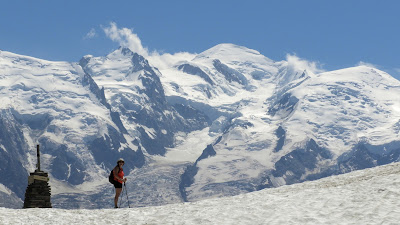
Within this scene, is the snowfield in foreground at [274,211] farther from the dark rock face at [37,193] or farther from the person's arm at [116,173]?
the dark rock face at [37,193]

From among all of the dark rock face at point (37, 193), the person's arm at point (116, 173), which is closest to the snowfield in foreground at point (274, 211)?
the person's arm at point (116, 173)

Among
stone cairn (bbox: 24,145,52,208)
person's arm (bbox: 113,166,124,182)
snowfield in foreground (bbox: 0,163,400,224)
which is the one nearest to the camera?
snowfield in foreground (bbox: 0,163,400,224)

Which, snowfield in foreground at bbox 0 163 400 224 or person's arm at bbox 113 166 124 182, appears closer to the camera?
snowfield in foreground at bbox 0 163 400 224

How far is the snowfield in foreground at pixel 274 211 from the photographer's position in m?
32.2

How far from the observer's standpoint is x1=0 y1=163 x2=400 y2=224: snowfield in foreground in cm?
3224

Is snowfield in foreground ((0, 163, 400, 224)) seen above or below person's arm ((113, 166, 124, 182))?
below

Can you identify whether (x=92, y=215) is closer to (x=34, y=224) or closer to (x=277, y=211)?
(x=34, y=224)

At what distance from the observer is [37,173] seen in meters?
45.5

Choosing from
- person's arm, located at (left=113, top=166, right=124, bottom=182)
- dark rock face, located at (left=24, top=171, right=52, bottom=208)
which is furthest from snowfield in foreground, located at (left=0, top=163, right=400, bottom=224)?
dark rock face, located at (left=24, top=171, right=52, bottom=208)

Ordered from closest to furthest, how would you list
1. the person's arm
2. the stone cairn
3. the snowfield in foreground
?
the snowfield in foreground < the person's arm < the stone cairn

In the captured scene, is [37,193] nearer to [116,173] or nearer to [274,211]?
[116,173]

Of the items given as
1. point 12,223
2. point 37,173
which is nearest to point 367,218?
point 12,223

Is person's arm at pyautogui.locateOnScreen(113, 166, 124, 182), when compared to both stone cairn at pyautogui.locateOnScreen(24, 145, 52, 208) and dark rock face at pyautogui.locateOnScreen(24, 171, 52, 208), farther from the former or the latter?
dark rock face at pyautogui.locateOnScreen(24, 171, 52, 208)

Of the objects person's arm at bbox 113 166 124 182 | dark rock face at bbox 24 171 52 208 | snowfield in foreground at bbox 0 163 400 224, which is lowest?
snowfield in foreground at bbox 0 163 400 224
